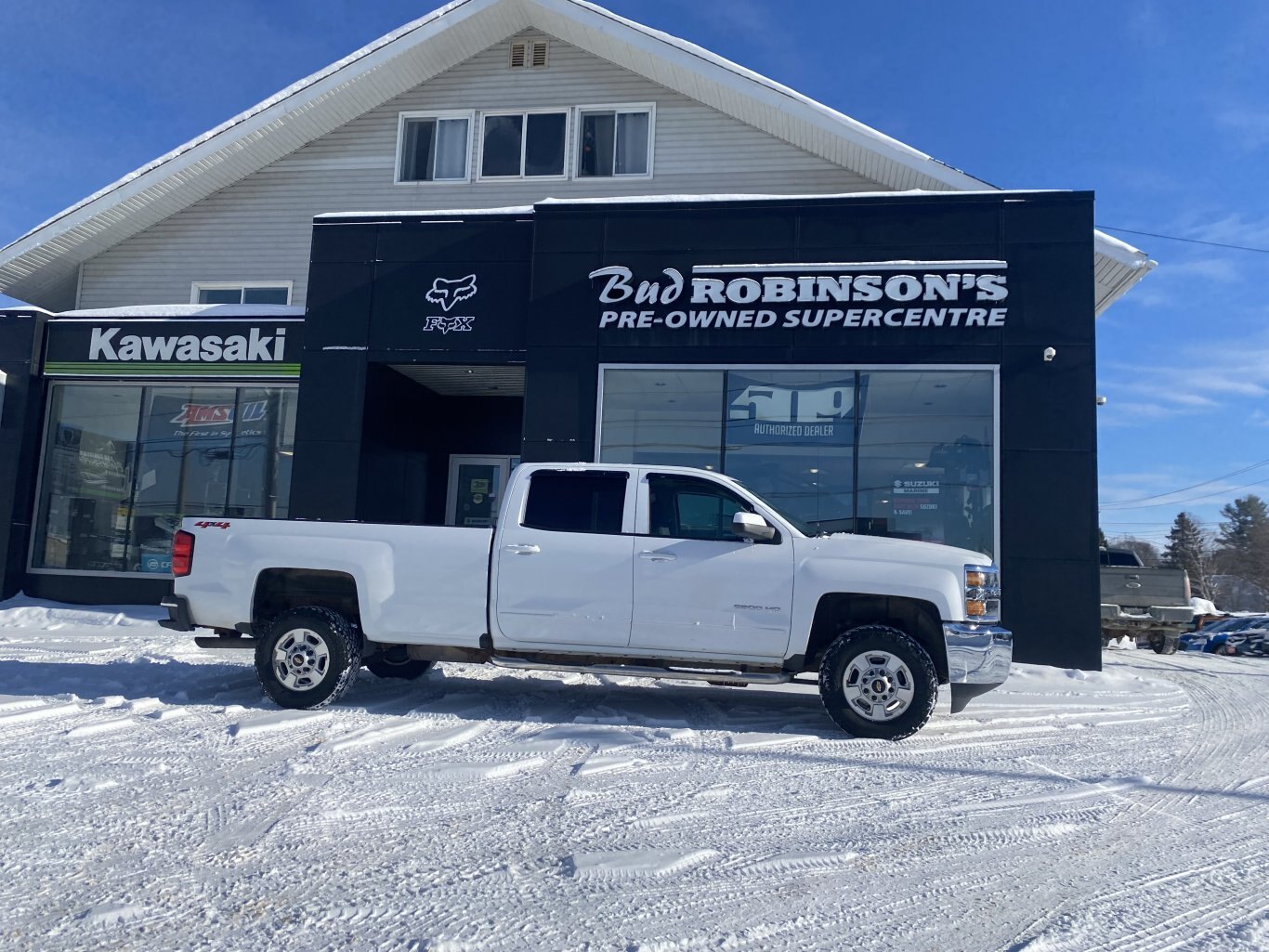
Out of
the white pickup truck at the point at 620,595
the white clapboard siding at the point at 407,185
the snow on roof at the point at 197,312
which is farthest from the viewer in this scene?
the white clapboard siding at the point at 407,185

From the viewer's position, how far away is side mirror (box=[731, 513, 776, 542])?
705 centimetres

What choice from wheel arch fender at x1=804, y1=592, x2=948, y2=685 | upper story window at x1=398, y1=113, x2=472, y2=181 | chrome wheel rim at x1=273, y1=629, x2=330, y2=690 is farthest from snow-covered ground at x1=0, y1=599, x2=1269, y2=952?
upper story window at x1=398, y1=113, x2=472, y2=181

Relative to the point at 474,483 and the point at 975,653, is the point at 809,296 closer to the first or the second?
the point at 975,653

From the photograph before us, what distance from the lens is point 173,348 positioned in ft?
49.8

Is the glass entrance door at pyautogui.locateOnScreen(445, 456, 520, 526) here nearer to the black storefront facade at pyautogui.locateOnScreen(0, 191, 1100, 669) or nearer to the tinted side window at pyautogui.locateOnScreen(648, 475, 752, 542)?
the black storefront facade at pyautogui.locateOnScreen(0, 191, 1100, 669)

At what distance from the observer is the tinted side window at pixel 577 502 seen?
7477 millimetres

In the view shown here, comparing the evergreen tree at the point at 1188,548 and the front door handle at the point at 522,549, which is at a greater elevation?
the evergreen tree at the point at 1188,548

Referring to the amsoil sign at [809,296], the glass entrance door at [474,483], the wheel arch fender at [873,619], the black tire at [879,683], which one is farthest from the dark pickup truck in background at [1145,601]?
the black tire at [879,683]

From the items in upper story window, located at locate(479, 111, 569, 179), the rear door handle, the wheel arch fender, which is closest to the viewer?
the wheel arch fender

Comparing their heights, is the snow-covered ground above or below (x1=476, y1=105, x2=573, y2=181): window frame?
below

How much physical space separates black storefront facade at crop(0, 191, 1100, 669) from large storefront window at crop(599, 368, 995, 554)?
0.08 ft

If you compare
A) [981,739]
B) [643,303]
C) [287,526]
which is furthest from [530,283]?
[981,739]

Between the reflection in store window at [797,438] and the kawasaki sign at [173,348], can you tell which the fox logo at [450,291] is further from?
the reflection in store window at [797,438]

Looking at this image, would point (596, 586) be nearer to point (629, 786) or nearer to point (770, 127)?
point (629, 786)
